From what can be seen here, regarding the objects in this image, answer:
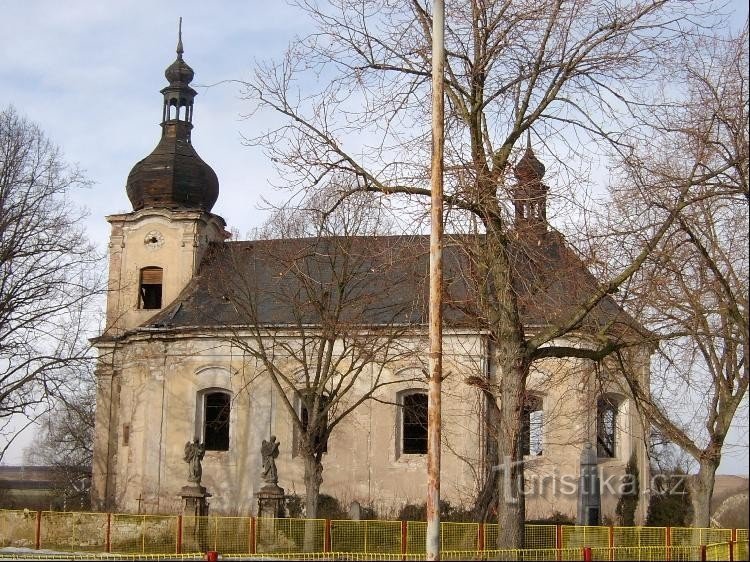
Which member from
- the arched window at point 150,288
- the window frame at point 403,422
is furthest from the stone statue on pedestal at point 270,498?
the arched window at point 150,288

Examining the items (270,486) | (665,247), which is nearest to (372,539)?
(270,486)

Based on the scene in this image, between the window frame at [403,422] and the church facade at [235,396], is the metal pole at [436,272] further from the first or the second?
the window frame at [403,422]

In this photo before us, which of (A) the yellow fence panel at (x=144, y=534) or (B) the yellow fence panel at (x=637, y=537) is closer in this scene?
(B) the yellow fence panel at (x=637, y=537)

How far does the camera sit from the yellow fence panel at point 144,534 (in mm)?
22734

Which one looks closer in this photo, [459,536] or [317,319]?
[459,536]

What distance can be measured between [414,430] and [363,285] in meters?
4.93

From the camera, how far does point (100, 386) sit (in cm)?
3425

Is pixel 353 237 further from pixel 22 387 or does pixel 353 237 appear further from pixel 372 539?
pixel 22 387

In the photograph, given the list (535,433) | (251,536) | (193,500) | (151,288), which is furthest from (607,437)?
(151,288)

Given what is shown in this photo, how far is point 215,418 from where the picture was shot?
108 ft

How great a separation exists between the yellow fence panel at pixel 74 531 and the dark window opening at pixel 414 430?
10509 millimetres

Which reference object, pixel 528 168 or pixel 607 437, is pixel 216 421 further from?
pixel 528 168

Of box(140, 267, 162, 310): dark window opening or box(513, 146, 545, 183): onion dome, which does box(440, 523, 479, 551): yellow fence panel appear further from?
box(140, 267, 162, 310): dark window opening

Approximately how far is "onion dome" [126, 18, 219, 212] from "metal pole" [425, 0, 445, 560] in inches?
960
